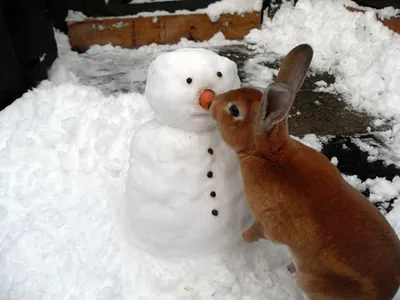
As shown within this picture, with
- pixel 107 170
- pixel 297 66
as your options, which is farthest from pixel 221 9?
pixel 297 66

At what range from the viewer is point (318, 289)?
1.50 metres

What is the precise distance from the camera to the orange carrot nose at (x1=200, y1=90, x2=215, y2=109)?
157 cm

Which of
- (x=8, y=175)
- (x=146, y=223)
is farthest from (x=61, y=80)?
(x=146, y=223)

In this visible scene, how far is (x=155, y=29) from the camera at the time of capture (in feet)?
12.7

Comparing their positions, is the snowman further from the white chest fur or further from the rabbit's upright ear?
the rabbit's upright ear

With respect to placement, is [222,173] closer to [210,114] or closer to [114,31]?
[210,114]

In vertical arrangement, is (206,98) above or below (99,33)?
above

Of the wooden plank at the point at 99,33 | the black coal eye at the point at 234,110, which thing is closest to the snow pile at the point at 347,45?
the wooden plank at the point at 99,33

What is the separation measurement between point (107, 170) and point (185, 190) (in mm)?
798

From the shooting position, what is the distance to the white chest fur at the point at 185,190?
1.68 meters

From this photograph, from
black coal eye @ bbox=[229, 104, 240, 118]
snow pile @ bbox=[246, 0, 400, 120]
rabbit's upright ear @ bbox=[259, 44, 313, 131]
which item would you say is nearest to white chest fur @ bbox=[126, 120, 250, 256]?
black coal eye @ bbox=[229, 104, 240, 118]

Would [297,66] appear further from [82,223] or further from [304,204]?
[82,223]

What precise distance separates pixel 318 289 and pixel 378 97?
200 centimetres

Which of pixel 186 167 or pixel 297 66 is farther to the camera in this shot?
pixel 186 167
